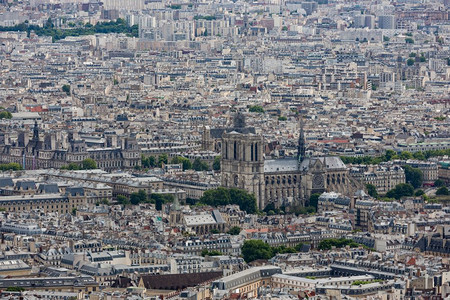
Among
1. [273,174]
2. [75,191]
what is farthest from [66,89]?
[75,191]

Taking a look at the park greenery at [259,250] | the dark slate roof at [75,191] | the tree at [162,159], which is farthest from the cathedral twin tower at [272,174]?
the park greenery at [259,250]

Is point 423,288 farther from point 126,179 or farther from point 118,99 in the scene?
point 118,99

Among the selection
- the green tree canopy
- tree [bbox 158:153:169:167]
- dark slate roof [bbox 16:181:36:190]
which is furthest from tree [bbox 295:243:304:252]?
tree [bbox 158:153:169:167]

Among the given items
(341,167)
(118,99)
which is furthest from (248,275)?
(118,99)

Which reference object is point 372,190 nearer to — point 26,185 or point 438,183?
point 438,183

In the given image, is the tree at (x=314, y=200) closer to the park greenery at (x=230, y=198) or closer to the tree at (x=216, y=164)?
the park greenery at (x=230, y=198)

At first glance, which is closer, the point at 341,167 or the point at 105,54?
the point at 341,167

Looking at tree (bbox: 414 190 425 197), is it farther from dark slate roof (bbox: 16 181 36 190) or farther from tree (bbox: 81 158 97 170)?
tree (bbox: 81 158 97 170)
